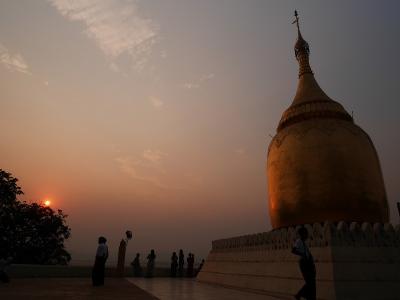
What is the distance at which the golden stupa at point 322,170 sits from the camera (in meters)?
18.1

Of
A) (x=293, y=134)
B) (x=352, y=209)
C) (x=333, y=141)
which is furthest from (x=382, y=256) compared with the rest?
(x=293, y=134)

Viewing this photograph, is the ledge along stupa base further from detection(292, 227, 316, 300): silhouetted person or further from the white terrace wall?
detection(292, 227, 316, 300): silhouetted person

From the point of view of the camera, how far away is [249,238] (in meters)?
17.3

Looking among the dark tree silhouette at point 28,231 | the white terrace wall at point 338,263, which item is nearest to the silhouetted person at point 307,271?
the white terrace wall at point 338,263

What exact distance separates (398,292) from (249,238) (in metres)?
7.58

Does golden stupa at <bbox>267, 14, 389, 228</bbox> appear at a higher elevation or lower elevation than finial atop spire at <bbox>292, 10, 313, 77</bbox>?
lower

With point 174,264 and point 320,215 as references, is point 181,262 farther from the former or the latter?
point 320,215

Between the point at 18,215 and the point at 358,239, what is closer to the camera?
the point at 358,239

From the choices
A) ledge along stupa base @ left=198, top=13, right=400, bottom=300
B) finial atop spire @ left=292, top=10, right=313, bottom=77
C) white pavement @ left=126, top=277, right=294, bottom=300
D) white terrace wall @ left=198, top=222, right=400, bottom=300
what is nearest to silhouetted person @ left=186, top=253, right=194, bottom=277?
ledge along stupa base @ left=198, top=13, right=400, bottom=300

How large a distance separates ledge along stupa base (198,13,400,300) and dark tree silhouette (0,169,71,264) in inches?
539

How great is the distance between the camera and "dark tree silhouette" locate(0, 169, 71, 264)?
2588 cm

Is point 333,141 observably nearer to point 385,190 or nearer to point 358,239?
point 385,190

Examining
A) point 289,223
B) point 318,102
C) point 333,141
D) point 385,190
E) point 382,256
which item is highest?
point 318,102

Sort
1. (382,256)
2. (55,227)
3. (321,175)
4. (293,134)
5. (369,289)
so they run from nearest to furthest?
(369,289) → (382,256) → (321,175) → (293,134) → (55,227)
